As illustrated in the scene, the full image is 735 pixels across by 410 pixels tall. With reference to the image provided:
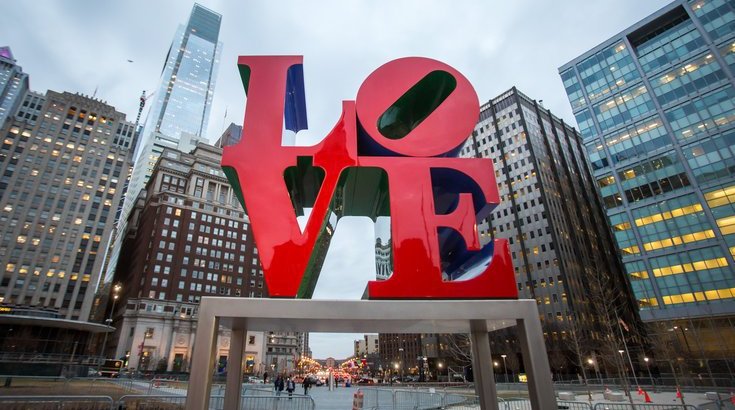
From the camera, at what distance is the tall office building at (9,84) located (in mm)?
161500

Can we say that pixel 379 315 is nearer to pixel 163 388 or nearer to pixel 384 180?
pixel 384 180

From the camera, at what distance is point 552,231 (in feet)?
281

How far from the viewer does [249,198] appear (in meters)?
7.73

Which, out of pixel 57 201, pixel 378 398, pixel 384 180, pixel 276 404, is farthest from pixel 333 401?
pixel 57 201

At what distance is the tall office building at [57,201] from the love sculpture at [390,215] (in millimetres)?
96016

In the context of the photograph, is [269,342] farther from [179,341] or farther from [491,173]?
[491,173]

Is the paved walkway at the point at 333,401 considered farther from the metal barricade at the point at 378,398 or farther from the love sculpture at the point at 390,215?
the love sculpture at the point at 390,215

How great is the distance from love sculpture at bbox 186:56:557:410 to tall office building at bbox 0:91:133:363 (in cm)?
9602

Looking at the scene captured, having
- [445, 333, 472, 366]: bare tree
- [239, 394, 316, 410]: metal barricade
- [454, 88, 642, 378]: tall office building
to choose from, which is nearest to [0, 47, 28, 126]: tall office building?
[454, 88, 642, 378]: tall office building

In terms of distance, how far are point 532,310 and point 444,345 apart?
8774 cm

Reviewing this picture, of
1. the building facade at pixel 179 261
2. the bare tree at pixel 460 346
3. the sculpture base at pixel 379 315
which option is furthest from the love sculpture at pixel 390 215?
the building facade at pixel 179 261

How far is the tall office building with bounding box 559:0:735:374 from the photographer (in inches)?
1831

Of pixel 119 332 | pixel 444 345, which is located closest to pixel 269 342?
pixel 119 332

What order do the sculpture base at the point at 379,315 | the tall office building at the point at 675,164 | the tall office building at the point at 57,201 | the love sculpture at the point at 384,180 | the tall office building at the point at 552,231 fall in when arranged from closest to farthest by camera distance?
the sculpture base at the point at 379,315, the love sculpture at the point at 384,180, the tall office building at the point at 675,164, the tall office building at the point at 552,231, the tall office building at the point at 57,201
